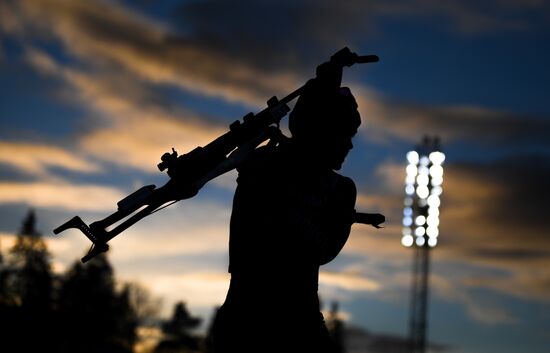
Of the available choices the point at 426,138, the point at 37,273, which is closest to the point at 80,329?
the point at 37,273

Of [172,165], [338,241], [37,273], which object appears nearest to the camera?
[172,165]

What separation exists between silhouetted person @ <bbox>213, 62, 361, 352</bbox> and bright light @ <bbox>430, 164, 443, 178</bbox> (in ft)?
92.7

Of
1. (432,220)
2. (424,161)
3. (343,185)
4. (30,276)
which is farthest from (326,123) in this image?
(30,276)

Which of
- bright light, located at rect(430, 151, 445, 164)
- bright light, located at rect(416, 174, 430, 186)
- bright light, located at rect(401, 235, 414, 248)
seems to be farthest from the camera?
bright light, located at rect(430, 151, 445, 164)

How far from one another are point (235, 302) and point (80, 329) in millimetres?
81814

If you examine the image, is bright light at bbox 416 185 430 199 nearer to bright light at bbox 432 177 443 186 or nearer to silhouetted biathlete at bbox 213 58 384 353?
bright light at bbox 432 177 443 186

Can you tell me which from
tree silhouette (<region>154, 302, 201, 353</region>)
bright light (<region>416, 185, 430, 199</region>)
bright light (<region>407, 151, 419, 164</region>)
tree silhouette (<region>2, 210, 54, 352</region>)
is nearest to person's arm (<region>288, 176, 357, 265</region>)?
bright light (<region>416, 185, 430, 199</region>)

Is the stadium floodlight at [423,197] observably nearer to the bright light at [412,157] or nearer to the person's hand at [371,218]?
the bright light at [412,157]

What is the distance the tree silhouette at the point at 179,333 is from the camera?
10862 cm

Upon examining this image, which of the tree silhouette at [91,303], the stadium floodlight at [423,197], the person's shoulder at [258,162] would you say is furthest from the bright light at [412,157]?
the tree silhouette at [91,303]

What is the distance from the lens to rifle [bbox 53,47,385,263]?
15.6ft

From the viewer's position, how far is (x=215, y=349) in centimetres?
500

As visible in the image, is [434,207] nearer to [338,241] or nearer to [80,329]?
[338,241]

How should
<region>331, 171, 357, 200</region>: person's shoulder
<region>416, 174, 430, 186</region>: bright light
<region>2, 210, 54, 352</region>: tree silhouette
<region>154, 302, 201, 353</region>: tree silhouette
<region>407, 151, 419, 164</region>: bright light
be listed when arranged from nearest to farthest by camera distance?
<region>331, 171, 357, 200</region>: person's shoulder → <region>416, 174, 430, 186</region>: bright light → <region>407, 151, 419, 164</region>: bright light → <region>2, 210, 54, 352</region>: tree silhouette → <region>154, 302, 201, 353</region>: tree silhouette
